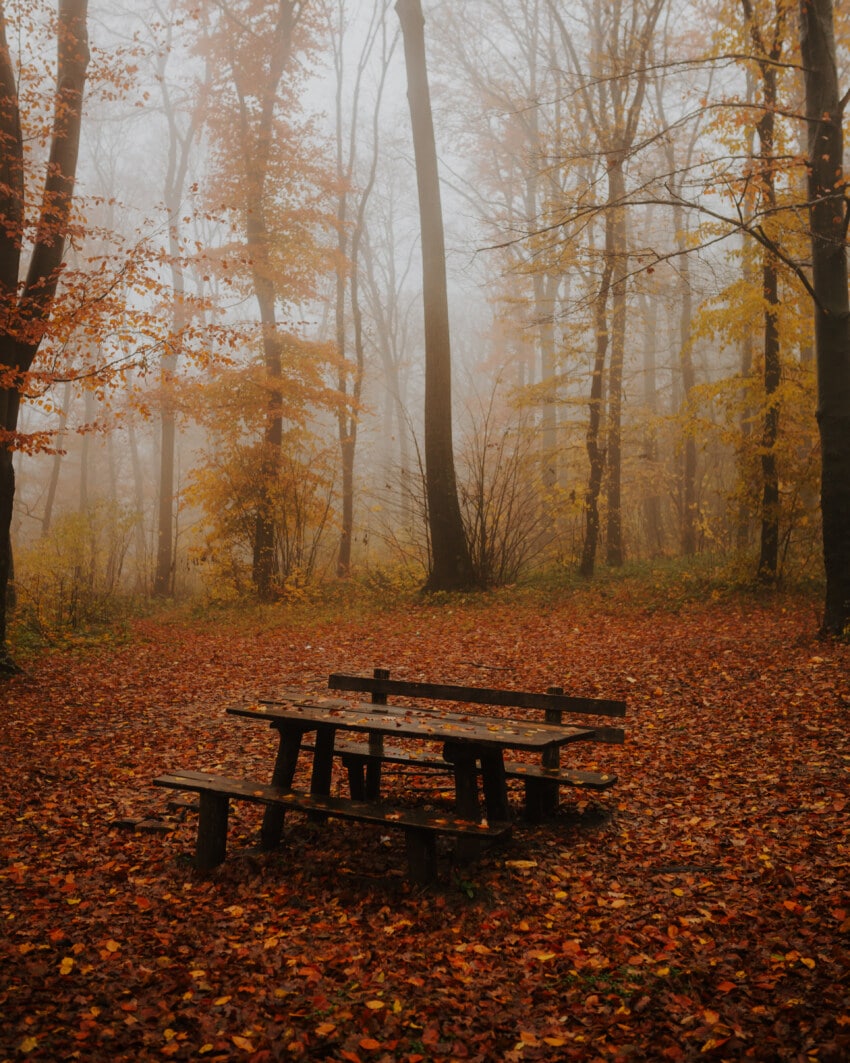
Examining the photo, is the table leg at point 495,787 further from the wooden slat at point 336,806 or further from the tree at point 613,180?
the tree at point 613,180

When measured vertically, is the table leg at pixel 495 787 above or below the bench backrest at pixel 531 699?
below

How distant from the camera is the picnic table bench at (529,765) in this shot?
450 cm

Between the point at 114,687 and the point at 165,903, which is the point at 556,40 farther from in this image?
the point at 165,903

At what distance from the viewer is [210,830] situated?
4391 millimetres

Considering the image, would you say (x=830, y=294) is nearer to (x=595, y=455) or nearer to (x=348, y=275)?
(x=595, y=455)

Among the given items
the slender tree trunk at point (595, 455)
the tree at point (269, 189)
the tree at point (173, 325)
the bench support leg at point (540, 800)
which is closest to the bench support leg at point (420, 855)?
the bench support leg at point (540, 800)

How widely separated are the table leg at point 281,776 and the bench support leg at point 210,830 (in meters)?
0.25

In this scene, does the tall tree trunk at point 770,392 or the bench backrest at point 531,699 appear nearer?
the bench backrest at point 531,699

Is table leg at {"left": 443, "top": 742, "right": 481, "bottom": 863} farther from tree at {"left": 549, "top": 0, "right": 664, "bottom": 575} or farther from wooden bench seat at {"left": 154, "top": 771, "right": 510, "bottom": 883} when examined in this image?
tree at {"left": 549, "top": 0, "right": 664, "bottom": 575}

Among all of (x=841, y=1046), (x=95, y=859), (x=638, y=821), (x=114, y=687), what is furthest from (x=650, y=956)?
(x=114, y=687)

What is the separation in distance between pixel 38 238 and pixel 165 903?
8134mm

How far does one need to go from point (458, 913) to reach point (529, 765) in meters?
1.22

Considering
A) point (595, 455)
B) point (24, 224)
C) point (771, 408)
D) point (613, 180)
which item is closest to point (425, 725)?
point (24, 224)

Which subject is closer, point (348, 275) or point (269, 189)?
point (269, 189)
